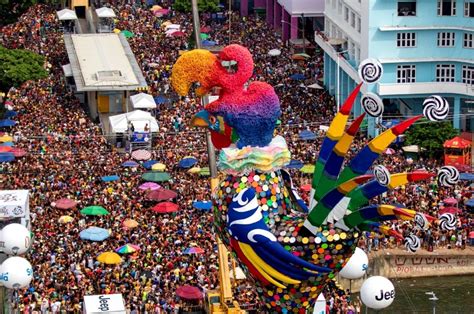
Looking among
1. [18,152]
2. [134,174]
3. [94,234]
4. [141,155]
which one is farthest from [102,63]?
[94,234]

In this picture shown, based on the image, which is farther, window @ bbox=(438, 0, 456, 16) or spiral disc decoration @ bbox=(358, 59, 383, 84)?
window @ bbox=(438, 0, 456, 16)

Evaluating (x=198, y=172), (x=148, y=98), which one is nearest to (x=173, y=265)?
(x=198, y=172)

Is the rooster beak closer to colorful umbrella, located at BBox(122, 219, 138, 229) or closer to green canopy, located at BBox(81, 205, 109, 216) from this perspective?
colorful umbrella, located at BBox(122, 219, 138, 229)

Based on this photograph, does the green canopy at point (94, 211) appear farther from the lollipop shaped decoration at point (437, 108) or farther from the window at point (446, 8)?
the lollipop shaped decoration at point (437, 108)

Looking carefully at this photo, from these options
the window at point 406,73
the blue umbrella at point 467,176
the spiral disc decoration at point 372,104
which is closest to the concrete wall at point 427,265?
the blue umbrella at point 467,176

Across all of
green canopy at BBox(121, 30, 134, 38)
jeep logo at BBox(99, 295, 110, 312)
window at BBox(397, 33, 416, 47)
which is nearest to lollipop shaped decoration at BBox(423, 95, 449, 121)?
jeep logo at BBox(99, 295, 110, 312)

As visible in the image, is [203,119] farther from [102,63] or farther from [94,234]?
[102,63]

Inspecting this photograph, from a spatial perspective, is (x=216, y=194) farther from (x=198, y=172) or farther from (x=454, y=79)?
(x=454, y=79)
